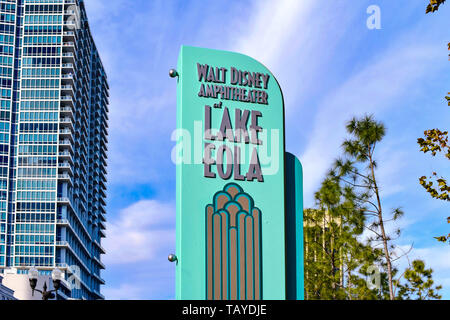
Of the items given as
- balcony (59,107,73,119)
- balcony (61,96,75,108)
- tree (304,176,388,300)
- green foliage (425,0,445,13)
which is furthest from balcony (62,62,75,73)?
green foliage (425,0,445,13)

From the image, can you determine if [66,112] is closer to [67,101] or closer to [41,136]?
[67,101]

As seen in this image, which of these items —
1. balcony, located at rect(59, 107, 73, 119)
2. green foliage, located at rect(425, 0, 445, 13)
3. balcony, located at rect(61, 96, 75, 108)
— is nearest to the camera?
green foliage, located at rect(425, 0, 445, 13)

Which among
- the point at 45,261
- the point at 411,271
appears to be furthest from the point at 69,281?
the point at 411,271

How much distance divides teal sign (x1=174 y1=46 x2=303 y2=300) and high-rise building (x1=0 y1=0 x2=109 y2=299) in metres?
76.5

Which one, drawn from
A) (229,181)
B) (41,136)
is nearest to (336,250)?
(229,181)

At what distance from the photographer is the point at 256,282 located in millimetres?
12742

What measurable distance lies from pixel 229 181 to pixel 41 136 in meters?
82.4

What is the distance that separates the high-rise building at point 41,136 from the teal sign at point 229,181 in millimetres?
76525

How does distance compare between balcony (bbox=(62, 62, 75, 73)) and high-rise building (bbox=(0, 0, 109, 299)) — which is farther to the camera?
balcony (bbox=(62, 62, 75, 73))

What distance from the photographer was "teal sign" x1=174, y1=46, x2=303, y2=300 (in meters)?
12.3

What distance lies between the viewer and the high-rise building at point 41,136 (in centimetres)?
8700

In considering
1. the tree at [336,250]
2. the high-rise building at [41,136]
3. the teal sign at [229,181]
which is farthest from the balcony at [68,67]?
the teal sign at [229,181]

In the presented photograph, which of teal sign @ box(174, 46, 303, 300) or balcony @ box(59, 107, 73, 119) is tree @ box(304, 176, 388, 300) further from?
balcony @ box(59, 107, 73, 119)
